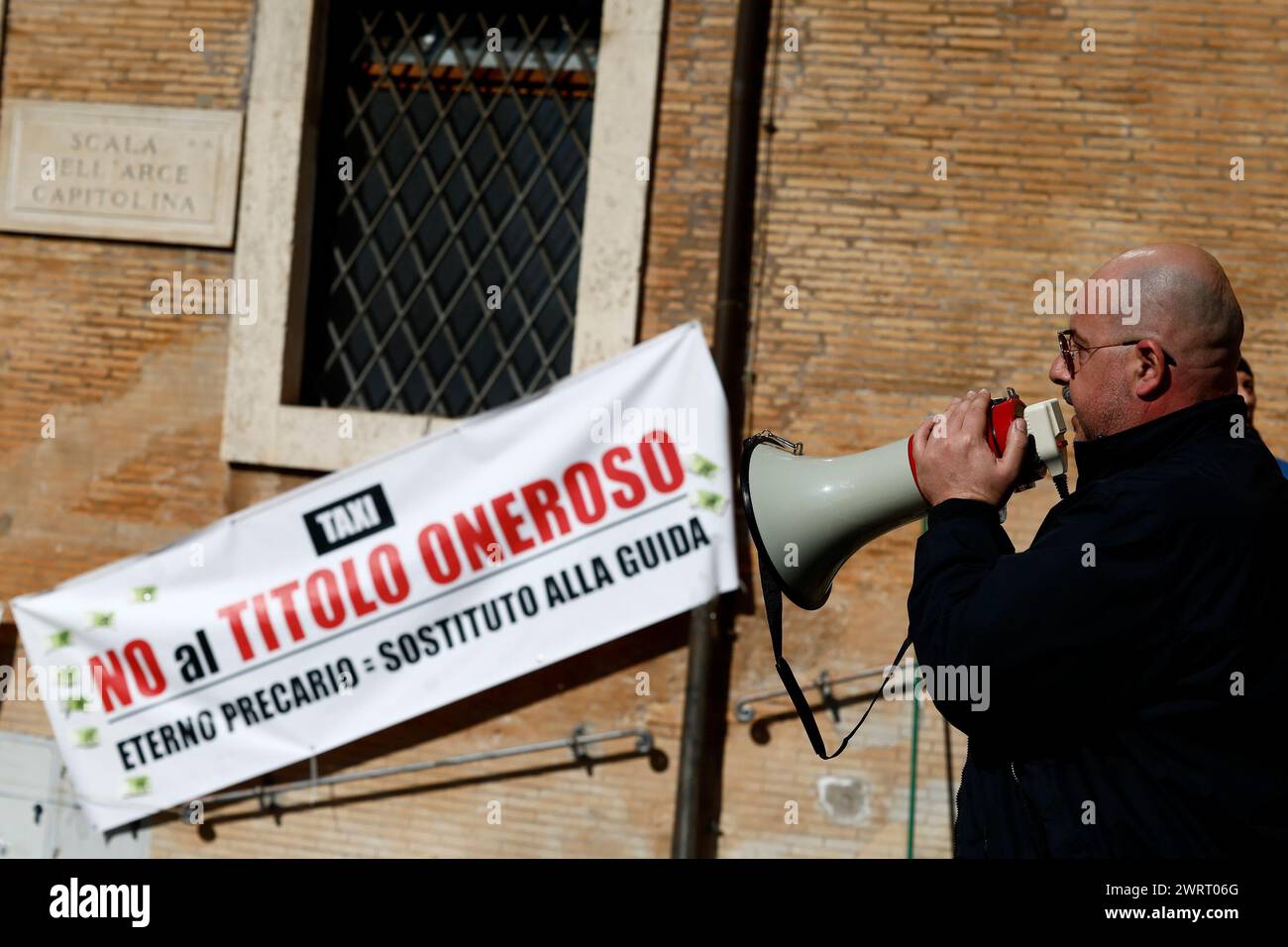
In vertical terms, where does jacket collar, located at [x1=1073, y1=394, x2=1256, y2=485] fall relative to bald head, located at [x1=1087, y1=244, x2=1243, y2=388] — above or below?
below

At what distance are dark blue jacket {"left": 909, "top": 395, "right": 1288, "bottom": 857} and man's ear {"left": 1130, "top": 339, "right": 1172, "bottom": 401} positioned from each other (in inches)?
5.7

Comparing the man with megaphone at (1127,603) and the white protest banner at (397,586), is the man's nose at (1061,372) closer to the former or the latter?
the man with megaphone at (1127,603)

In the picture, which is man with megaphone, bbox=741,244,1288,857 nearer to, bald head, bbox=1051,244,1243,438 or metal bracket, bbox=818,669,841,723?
bald head, bbox=1051,244,1243,438

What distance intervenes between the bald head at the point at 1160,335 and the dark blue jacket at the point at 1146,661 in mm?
154

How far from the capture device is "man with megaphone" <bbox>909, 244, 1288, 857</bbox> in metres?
1.70

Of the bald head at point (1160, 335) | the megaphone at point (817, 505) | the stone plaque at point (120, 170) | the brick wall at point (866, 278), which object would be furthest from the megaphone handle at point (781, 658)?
the stone plaque at point (120, 170)

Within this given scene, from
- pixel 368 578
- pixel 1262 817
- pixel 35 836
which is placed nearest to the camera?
pixel 1262 817

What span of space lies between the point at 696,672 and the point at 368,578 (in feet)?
6.65

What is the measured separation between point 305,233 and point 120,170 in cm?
125

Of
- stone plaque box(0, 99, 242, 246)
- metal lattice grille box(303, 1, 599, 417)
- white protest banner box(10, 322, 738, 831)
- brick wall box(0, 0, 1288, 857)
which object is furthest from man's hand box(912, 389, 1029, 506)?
stone plaque box(0, 99, 242, 246)

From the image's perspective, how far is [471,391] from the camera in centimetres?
794

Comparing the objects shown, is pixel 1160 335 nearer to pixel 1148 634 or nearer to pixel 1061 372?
pixel 1061 372

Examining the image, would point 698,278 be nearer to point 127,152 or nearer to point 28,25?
point 127,152

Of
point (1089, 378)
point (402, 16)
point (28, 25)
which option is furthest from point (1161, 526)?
point (28, 25)
